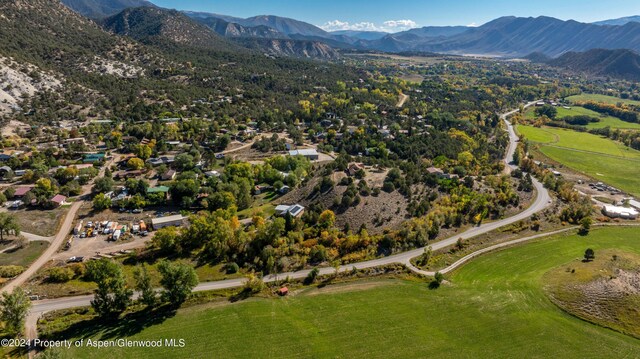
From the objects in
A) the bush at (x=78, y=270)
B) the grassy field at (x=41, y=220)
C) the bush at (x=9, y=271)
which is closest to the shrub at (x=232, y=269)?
the bush at (x=78, y=270)

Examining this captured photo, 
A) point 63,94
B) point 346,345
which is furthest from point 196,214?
point 63,94

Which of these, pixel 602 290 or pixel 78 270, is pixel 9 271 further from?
pixel 602 290

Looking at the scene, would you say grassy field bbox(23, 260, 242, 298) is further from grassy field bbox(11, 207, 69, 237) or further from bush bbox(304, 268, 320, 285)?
grassy field bbox(11, 207, 69, 237)

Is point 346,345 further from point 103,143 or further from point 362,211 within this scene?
point 103,143

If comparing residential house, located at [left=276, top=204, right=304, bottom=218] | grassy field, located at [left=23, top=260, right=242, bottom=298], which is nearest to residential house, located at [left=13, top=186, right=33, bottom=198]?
grassy field, located at [left=23, top=260, right=242, bottom=298]

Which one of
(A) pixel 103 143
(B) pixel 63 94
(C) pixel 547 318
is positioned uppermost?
(B) pixel 63 94

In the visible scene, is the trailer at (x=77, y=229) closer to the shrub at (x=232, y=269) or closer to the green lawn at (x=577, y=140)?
the shrub at (x=232, y=269)

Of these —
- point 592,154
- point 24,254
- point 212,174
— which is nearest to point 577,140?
point 592,154
